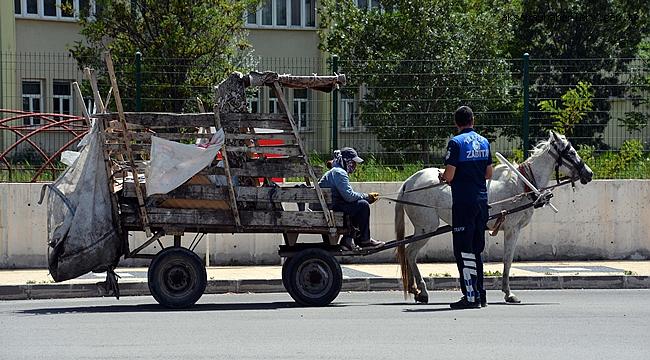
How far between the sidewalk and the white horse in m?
1.65

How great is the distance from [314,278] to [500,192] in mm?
2875

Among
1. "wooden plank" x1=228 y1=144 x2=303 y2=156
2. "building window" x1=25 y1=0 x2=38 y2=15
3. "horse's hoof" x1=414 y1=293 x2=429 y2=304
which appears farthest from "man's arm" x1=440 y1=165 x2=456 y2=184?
"building window" x1=25 y1=0 x2=38 y2=15

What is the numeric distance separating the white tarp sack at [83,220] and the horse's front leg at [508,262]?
458 centimetres

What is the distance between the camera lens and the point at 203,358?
9.96 meters

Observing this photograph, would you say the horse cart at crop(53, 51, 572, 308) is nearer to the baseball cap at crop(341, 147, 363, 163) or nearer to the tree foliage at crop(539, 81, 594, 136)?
the baseball cap at crop(341, 147, 363, 163)

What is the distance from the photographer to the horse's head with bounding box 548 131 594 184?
1545 cm

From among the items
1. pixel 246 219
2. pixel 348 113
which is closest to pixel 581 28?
pixel 348 113

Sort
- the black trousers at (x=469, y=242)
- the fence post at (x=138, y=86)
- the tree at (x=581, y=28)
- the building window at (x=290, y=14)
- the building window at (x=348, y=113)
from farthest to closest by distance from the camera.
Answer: the building window at (x=290, y=14) → the tree at (x=581, y=28) → the building window at (x=348, y=113) → the fence post at (x=138, y=86) → the black trousers at (x=469, y=242)

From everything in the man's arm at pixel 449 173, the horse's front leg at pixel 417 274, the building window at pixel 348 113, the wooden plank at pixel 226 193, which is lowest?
the horse's front leg at pixel 417 274

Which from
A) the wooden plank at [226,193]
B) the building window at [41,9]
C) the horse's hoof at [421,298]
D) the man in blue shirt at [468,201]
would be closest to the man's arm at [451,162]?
the man in blue shirt at [468,201]

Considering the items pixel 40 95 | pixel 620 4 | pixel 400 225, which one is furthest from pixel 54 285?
pixel 620 4

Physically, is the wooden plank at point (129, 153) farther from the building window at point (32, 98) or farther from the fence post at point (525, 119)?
the building window at point (32, 98)

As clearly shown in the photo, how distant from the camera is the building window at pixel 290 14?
42.5 m

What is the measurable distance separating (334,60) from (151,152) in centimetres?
644
